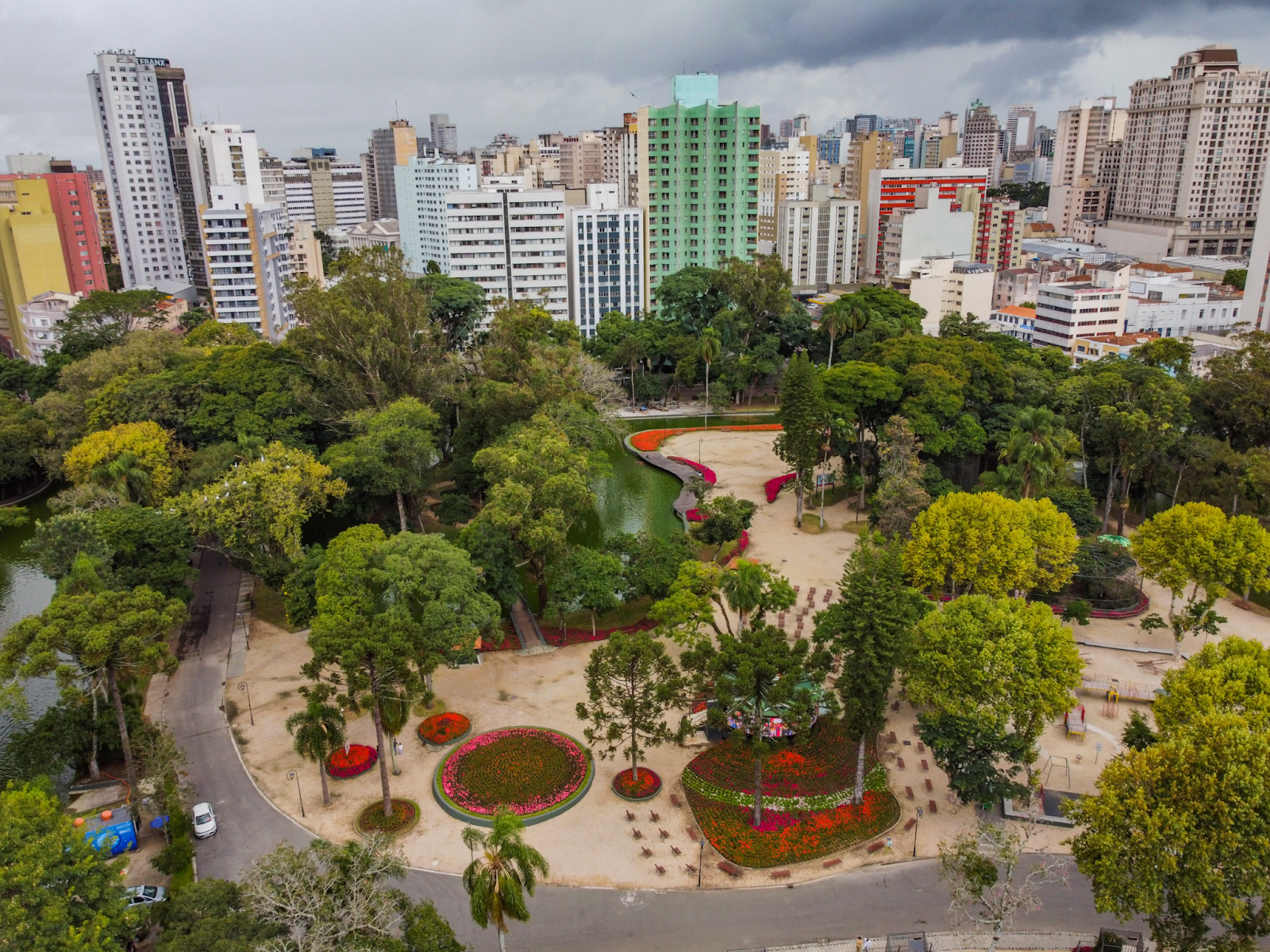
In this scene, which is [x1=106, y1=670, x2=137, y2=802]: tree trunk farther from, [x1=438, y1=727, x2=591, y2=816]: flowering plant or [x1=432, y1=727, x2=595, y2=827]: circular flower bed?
[x1=438, y1=727, x2=591, y2=816]: flowering plant

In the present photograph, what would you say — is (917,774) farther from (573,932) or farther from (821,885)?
(573,932)

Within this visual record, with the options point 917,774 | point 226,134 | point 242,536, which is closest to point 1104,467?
point 917,774

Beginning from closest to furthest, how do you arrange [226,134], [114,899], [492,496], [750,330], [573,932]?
[114,899]
[573,932]
[492,496]
[750,330]
[226,134]

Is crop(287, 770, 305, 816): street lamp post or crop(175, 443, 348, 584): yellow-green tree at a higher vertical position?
crop(175, 443, 348, 584): yellow-green tree

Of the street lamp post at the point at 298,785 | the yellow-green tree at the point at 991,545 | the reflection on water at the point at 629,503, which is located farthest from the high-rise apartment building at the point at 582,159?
the street lamp post at the point at 298,785

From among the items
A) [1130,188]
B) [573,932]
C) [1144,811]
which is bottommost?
[573,932]

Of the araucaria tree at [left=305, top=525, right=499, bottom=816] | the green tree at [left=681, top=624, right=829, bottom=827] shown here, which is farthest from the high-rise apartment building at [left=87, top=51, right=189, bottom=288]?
the green tree at [left=681, top=624, right=829, bottom=827]
